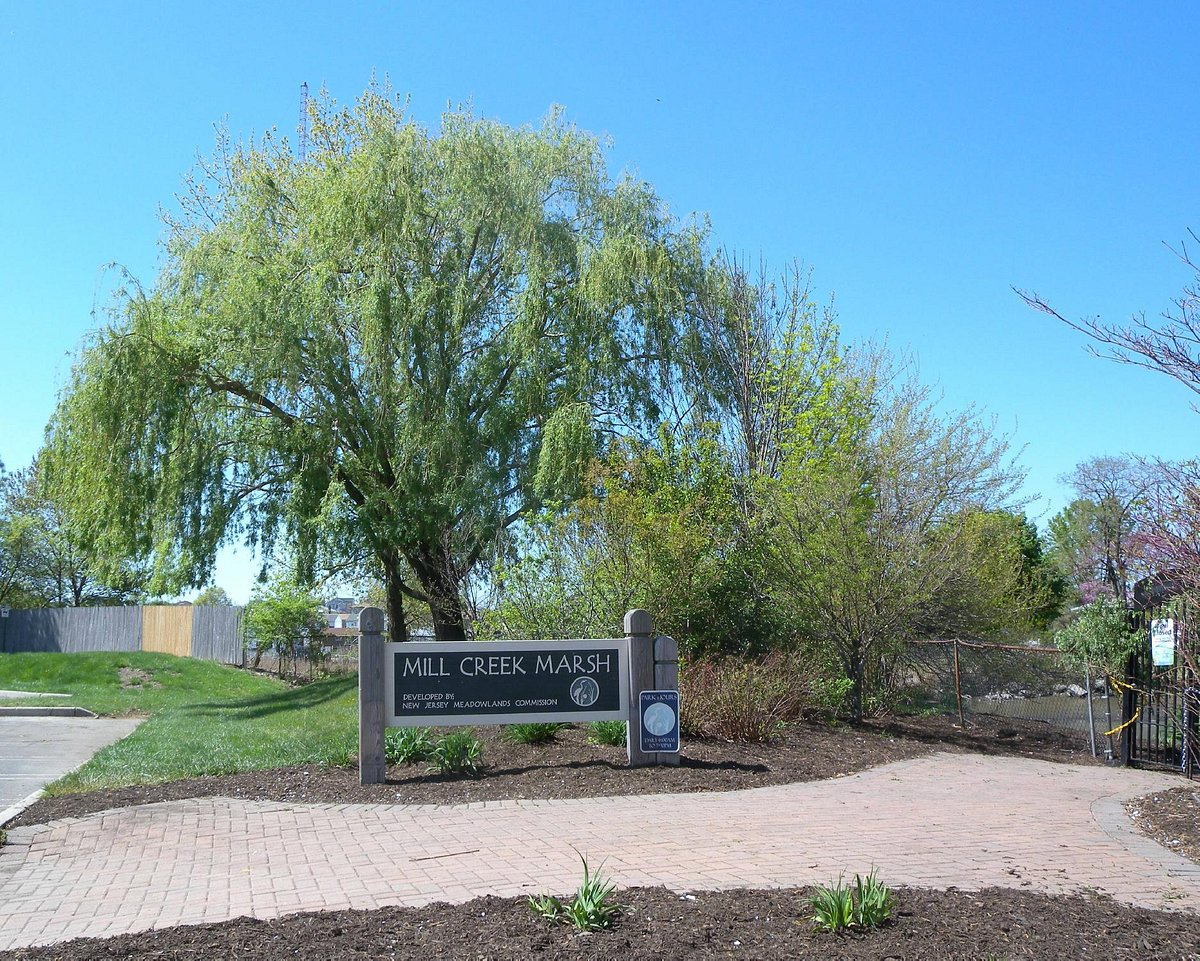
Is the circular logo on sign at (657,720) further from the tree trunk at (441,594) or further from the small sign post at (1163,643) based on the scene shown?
the tree trunk at (441,594)

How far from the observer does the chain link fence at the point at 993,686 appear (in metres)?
15.6

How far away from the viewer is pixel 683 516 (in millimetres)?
13430

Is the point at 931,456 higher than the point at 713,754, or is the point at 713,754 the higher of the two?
the point at 931,456

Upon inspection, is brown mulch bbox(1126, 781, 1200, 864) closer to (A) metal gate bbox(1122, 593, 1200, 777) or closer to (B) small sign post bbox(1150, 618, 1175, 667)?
(A) metal gate bbox(1122, 593, 1200, 777)

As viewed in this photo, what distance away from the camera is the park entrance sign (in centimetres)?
984

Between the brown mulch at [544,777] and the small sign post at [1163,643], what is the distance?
291cm

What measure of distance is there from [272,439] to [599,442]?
6.18m

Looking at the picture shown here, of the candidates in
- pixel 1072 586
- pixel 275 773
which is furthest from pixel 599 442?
pixel 1072 586

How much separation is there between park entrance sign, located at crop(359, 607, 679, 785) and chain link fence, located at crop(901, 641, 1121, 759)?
21.4 ft

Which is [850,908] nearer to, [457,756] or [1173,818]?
[1173,818]

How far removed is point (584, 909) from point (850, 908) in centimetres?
124

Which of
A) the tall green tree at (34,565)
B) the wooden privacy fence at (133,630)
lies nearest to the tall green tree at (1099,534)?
the wooden privacy fence at (133,630)

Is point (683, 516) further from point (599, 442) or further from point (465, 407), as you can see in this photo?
point (465, 407)

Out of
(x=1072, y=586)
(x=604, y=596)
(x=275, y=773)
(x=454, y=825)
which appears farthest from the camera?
(x=1072, y=586)
